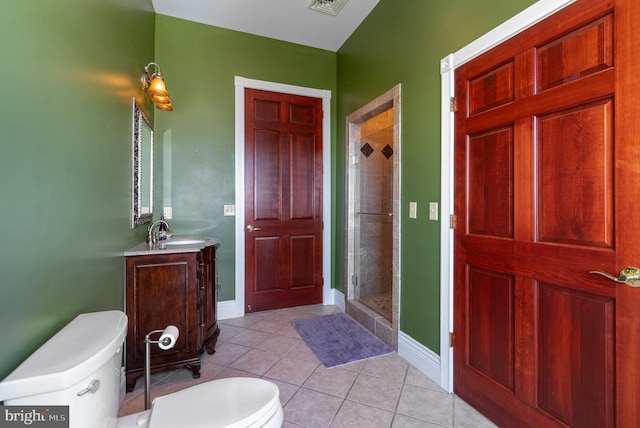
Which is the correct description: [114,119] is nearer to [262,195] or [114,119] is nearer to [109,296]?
[109,296]

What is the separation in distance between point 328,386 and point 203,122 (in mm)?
2631

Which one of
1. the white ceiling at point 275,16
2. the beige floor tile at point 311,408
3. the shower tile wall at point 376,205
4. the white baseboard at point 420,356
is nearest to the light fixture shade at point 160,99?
the white ceiling at point 275,16

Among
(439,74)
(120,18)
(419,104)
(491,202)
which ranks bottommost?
(491,202)

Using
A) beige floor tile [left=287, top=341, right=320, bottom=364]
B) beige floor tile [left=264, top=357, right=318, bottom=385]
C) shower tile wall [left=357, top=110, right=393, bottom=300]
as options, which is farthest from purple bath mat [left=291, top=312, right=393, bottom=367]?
shower tile wall [left=357, top=110, right=393, bottom=300]

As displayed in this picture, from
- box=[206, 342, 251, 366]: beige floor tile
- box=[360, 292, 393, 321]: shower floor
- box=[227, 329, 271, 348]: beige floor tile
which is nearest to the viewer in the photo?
box=[206, 342, 251, 366]: beige floor tile

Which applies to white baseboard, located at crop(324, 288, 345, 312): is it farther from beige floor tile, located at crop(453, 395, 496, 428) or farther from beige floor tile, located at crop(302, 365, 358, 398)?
beige floor tile, located at crop(453, 395, 496, 428)

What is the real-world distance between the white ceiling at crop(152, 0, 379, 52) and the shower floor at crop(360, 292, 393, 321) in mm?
2863

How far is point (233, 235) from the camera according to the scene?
3.09 m

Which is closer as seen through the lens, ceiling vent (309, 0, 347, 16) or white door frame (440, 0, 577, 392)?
white door frame (440, 0, 577, 392)

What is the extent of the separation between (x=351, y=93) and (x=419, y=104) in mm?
1231

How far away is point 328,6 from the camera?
8.77 feet

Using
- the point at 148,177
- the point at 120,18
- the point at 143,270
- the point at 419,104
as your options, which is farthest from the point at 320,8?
the point at 143,270

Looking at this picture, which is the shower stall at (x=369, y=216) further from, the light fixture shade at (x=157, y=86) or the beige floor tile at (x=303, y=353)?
the light fixture shade at (x=157, y=86)

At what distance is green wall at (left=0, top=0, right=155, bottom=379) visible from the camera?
86 cm
